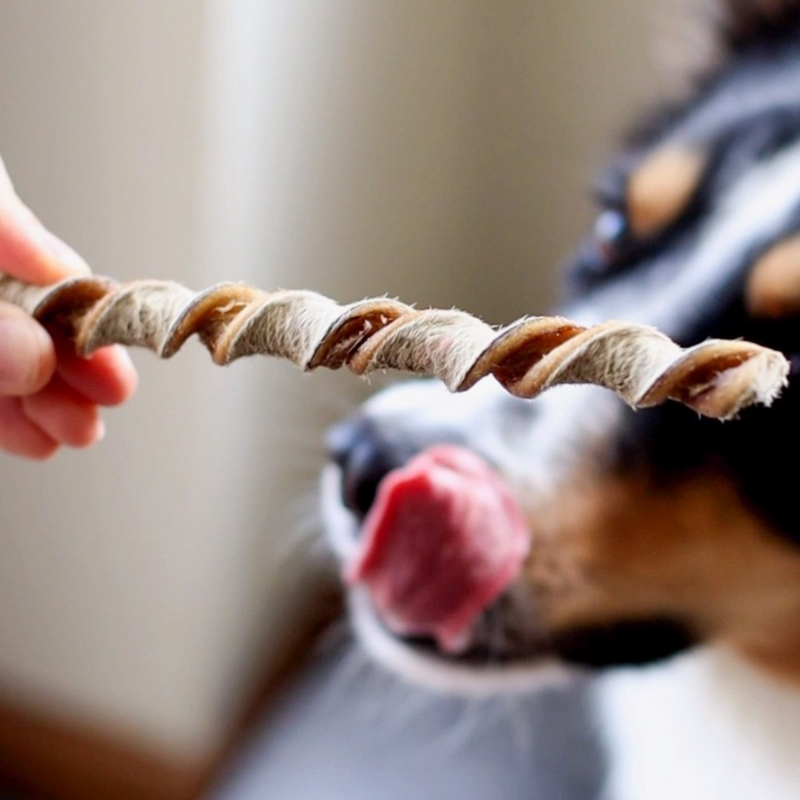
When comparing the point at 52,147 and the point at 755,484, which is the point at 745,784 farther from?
A: the point at 52,147

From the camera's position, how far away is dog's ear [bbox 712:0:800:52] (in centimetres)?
80

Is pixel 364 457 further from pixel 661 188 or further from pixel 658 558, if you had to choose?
pixel 661 188

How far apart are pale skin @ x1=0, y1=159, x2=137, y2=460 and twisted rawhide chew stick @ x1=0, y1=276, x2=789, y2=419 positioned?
47mm

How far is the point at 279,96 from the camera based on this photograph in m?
1.12

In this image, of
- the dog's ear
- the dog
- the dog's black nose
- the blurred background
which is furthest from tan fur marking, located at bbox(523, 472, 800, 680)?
the dog's ear

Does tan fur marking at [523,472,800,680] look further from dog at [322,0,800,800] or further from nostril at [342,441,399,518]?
nostril at [342,441,399,518]

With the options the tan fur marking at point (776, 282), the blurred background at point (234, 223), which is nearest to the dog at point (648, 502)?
the tan fur marking at point (776, 282)

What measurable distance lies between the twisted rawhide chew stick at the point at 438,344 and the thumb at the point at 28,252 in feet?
0.26

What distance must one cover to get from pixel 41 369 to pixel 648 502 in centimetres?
45

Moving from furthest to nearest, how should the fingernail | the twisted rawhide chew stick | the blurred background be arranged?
1. the blurred background
2. the fingernail
3. the twisted rawhide chew stick

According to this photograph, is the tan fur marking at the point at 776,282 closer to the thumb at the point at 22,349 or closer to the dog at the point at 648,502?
the dog at the point at 648,502

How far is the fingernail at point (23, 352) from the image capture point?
1.35 ft

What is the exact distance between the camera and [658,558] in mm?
660

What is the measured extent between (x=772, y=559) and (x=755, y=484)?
0.06 m
